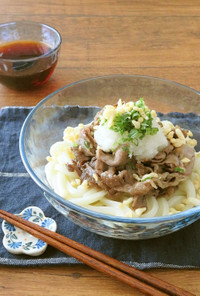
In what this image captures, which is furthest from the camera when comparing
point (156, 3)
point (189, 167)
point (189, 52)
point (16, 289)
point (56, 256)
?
point (156, 3)

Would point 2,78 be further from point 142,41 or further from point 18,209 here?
point 142,41

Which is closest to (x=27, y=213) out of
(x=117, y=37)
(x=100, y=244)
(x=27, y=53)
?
(x=100, y=244)

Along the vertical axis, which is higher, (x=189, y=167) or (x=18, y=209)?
(x=189, y=167)

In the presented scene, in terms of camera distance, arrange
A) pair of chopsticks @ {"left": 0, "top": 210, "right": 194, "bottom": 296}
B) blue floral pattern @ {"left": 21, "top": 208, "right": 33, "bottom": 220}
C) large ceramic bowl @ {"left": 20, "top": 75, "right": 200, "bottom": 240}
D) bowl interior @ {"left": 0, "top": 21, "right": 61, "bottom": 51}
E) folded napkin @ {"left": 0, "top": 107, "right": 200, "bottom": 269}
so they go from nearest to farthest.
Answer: pair of chopsticks @ {"left": 0, "top": 210, "right": 194, "bottom": 296}
folded napkin @ {"left": 0, "top": 107, "right": 200, "bottom": 269}
blue floral pattern @ {"left": 21, "top": 208, "right": 33, "bottom": 220}
large ceramic bowl @ {"left": 20, "top": 75, "right": 200, "bottom": 240}
bowl interior @ {"left": 0, "top": 21, "right": 61, "bottom": 51}

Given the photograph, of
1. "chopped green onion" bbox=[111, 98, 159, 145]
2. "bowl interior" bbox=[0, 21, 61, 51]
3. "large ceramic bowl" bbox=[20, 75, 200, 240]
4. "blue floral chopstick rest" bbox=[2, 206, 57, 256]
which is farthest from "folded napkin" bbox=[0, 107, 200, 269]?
"bowl interior" bbox=[0, 21, 61, 51]

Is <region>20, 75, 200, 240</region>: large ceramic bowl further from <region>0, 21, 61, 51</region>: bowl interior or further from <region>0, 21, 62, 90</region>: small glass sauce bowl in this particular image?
<region>0, 21, 61, 51</region>: bowl interior

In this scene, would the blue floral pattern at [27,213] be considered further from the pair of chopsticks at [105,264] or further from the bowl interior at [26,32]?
the bowl interior at [26,32]

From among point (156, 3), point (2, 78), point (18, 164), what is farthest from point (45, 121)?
point (156, 3)
